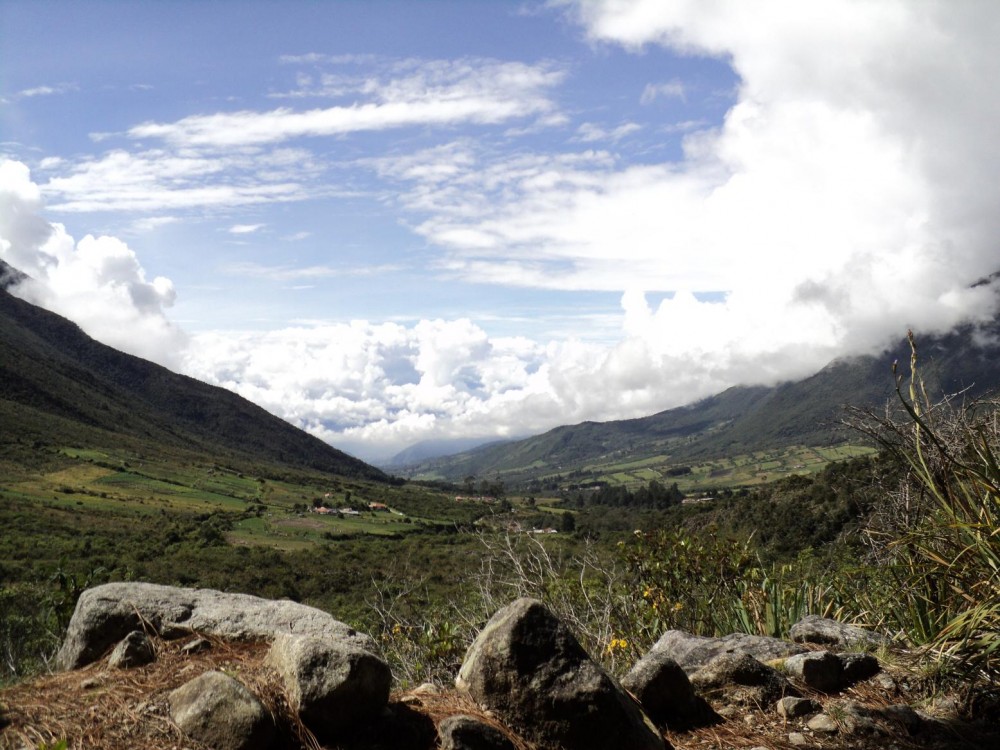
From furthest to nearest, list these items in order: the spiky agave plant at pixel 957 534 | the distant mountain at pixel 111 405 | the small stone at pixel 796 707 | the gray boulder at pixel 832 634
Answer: the distant mountain at pixel 111 405
the gray boulder at pixel 832 634
the small stone at pixel 796 707
the spiky agave plant at pixel 957 534

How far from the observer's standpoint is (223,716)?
11.7 ft

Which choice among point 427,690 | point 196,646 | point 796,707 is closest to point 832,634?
point 796,707

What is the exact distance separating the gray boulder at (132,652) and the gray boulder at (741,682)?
394 cm

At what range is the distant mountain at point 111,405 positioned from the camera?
105 m

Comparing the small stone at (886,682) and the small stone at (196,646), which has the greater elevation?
the small stone at (196,646)

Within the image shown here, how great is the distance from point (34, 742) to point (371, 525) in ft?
306

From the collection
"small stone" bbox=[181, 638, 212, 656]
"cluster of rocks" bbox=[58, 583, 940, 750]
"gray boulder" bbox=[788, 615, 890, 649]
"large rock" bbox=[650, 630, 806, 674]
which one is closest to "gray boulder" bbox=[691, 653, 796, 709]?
"cluster of rocks" bbox=[58, 583, 940, 750]

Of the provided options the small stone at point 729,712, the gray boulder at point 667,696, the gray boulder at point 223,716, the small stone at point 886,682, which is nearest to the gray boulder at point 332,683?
the gray boulder at point 223,716

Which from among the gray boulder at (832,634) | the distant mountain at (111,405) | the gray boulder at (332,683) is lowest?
the gray boulder at (832,634)

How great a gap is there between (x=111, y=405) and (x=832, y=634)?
499 ft

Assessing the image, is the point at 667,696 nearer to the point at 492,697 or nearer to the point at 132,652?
the point at 492,697

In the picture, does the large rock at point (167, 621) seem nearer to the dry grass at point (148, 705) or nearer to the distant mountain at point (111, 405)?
the dry grass at point (148, 705)

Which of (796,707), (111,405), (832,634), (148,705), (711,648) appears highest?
(111,405)

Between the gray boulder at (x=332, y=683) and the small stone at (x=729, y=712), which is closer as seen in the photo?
the gray boulder at (x=332, y=683)
